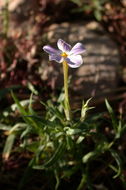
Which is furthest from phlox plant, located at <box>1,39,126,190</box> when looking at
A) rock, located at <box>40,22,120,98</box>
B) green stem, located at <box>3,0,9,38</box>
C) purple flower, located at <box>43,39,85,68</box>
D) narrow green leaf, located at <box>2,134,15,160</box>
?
green stem, located at <box>3,0,9,38</box>

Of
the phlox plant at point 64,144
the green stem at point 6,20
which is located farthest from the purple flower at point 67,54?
the green stem at point 6,20


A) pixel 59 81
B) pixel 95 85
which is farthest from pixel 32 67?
pixel 95 85

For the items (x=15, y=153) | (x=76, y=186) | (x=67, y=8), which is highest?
(x=67, y=8)

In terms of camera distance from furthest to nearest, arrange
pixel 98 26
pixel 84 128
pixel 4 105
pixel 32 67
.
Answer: pixel 98 26
pixel 32 67
pixel 4 105
pixel 84 128

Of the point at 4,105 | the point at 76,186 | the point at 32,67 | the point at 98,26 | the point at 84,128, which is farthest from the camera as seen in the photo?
the point at 98,26

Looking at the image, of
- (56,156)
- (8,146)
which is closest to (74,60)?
(56,156)

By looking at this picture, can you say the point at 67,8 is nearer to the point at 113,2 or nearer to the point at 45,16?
the point at 45,16

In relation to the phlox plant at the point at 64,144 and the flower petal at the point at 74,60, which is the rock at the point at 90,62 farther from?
the flower petal at the point at 74,60

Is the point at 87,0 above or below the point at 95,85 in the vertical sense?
above

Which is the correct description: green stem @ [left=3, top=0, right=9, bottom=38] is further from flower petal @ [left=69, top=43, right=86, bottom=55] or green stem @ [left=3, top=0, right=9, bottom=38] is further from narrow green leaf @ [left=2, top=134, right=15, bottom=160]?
flower petal @ [left=69, top=43, right=86, bottom=55]
